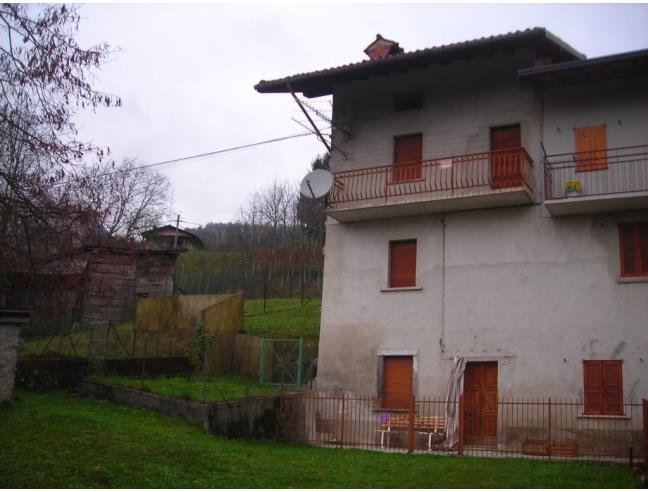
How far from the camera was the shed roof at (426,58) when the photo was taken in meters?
17.9

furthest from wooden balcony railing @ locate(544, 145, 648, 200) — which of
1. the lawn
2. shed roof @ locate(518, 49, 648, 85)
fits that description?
the lawn

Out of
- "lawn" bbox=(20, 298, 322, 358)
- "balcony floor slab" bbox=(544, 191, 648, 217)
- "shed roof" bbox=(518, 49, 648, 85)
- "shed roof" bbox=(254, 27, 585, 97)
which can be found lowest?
"lawn" bbox=(20, 298, 322, 358)

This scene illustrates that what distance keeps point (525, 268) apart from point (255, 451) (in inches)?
337

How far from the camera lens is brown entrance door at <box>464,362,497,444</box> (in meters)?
17.5

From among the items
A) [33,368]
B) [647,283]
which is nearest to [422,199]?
[647,283]

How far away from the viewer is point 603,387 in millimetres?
16500

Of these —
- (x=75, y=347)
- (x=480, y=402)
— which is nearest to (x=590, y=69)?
(x=480, y=402)

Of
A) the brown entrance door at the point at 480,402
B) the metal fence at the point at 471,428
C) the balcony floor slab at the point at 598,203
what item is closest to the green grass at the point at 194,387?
the metal fence at the point at 471,428

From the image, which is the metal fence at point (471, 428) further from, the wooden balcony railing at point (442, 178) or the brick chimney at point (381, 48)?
the brick chimney at point (381, 48)

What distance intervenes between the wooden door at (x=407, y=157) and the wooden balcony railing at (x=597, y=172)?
3.74 metres

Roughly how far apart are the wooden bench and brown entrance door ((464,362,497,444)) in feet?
2.40

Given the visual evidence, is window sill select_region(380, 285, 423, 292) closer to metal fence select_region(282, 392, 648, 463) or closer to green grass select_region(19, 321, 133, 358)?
metal fence select_region(282, 392, 648, 463)

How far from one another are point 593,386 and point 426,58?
976cm

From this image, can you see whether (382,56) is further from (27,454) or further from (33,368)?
(27,454)
